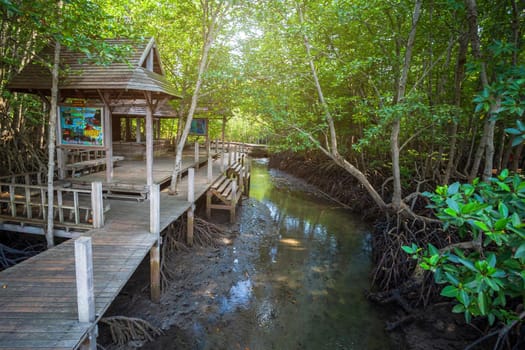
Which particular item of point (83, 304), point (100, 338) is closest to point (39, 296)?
point (83, 304)

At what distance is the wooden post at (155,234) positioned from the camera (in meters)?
5.68

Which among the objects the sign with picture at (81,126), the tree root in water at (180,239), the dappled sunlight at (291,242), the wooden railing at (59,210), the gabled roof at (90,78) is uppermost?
the gabled roof at (90,78)

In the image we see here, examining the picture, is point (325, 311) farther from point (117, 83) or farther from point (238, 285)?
point (117, 83)

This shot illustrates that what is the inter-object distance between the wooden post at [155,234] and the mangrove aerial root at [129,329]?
89 centimetres

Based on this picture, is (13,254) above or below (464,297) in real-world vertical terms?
below

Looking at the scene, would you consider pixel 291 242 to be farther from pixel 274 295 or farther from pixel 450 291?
pixel 450 291

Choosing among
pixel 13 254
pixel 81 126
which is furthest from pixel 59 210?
pixel 81 126

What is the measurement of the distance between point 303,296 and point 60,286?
509cm

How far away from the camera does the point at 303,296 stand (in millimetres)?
6969

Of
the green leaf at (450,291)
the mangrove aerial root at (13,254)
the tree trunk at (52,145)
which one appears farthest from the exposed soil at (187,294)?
the green leaf at (450,291)

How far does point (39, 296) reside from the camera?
3.79 m

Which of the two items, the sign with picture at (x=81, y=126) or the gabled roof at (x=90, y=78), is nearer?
the gabled roof at (x=90, y=78)

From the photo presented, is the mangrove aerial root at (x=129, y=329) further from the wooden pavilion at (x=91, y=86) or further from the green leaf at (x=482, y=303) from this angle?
the green leaf at (x=482, y=303)

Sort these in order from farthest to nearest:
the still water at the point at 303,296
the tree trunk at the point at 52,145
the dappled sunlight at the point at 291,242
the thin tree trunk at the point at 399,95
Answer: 1. the dappled sunlight at the point at 291,242
2. the thin tree trunk at the point at 399,95
3. the still water at the point at 303,296
4. the tree trunk at the point at 52,145
